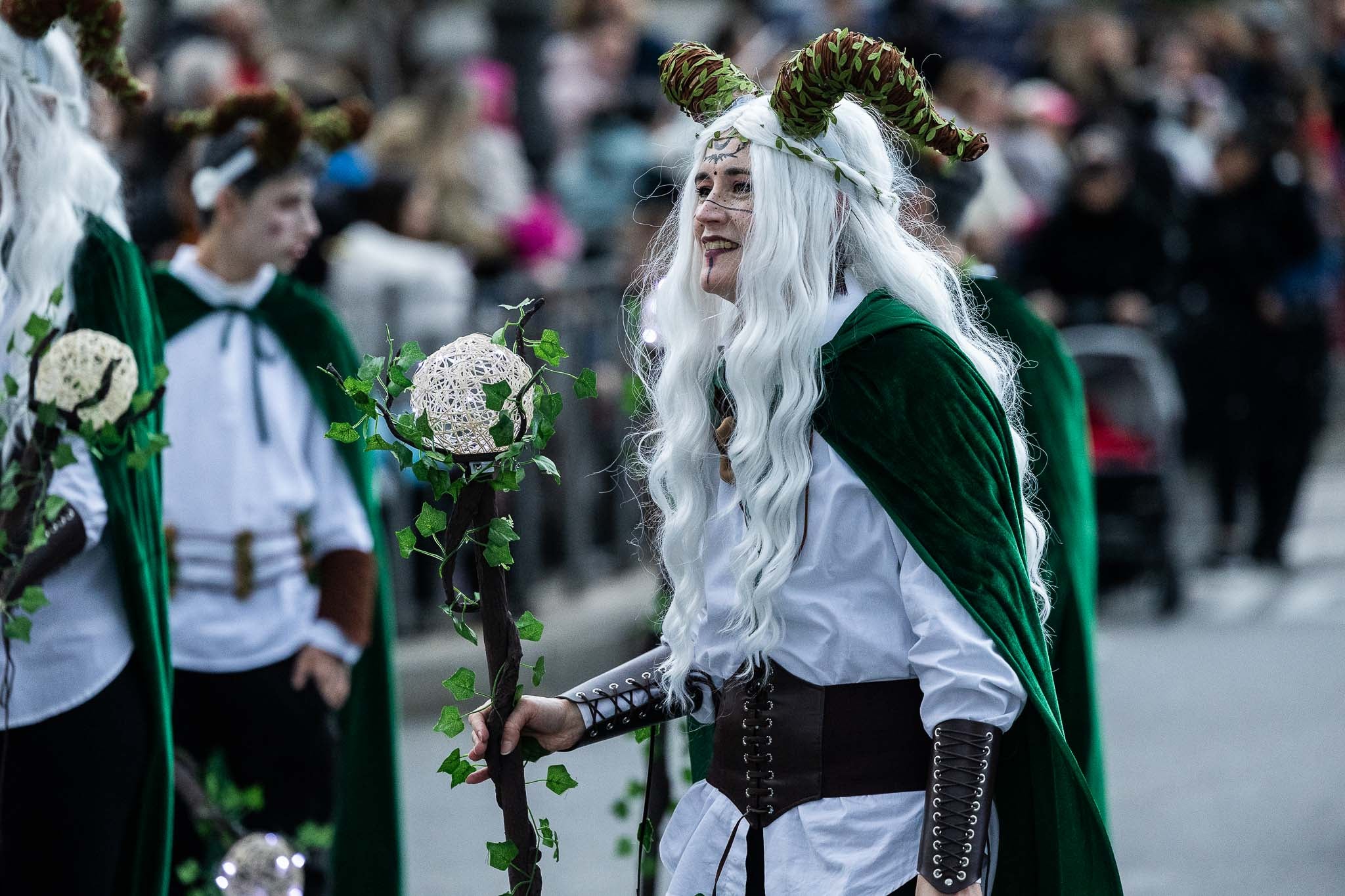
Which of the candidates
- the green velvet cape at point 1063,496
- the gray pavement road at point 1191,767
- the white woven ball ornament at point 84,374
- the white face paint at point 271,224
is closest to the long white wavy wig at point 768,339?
the white woven ball ornament at point 84,374

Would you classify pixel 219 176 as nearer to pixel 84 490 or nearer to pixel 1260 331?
pixel 84 490

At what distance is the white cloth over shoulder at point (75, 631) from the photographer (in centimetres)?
359

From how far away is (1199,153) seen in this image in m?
13.2

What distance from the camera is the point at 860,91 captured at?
277 centimetres

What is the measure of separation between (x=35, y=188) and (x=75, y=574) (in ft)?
2.33

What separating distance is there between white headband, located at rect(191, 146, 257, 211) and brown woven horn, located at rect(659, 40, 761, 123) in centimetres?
182

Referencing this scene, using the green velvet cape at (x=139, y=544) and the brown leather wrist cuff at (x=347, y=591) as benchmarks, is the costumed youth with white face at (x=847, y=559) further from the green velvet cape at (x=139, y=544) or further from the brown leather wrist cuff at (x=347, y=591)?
the brown leather wrist cuff at (x=347, y=591)

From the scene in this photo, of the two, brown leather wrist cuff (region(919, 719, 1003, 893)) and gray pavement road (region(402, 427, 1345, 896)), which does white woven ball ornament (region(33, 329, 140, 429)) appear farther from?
gray pavement road (region(402, 427, 1345, 896))

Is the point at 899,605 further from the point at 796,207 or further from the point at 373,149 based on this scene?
the point at 373,149

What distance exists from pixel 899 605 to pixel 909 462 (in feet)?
0.68

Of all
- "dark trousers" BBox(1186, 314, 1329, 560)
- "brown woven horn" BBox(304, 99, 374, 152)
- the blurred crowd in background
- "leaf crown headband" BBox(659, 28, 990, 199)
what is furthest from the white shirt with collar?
"dark trousers" BBox(1186, 314, 1329, 560)

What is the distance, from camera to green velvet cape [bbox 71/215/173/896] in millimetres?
3670

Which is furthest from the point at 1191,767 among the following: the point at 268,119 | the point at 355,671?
the point at 268,119

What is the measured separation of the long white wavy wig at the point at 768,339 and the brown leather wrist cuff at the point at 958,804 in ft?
1.00
